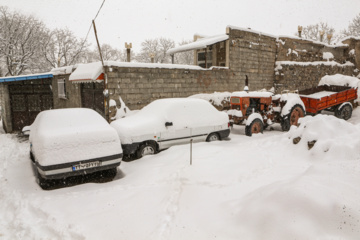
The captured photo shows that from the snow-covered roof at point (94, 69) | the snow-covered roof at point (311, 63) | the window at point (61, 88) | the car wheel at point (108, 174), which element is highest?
the snow-covered roof at point (311, 63)

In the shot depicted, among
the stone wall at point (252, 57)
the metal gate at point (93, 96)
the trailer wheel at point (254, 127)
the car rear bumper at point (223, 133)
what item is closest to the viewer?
the car rear bumper at point (223, 133)

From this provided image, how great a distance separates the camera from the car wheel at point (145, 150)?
636cm

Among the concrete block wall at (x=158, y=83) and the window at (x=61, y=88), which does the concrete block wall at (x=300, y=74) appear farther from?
the window at (x=61, y=88)

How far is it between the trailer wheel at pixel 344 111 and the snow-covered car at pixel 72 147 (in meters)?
10.4

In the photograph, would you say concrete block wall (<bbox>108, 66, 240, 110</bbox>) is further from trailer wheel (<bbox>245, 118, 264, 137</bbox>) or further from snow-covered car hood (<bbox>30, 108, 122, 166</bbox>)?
snow-covered car hood (<bbox>30, 108, 122, 166</bbox>)

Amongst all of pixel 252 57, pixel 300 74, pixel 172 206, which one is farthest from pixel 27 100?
pixel 300 74

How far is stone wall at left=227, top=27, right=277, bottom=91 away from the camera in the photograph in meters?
Result: 13.2

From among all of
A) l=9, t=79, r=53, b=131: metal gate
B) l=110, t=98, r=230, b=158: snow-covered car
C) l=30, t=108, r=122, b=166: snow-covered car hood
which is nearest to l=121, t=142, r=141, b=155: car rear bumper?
l=110, t=98, r=230, b=158: snow-covered car

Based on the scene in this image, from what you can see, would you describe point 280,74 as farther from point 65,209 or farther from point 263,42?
point 65,209

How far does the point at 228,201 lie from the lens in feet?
11.5

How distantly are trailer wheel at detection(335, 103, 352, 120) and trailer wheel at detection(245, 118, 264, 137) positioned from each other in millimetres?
4583

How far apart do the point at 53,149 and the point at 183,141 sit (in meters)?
3.67

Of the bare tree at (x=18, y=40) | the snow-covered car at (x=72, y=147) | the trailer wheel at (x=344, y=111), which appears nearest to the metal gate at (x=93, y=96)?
the snow-covered car at (x=72, y=147)

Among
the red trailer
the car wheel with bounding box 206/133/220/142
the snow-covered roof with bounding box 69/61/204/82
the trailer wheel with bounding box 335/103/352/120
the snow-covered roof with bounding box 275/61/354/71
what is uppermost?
the snow-covered roof with bounding box 275/61/354/71
